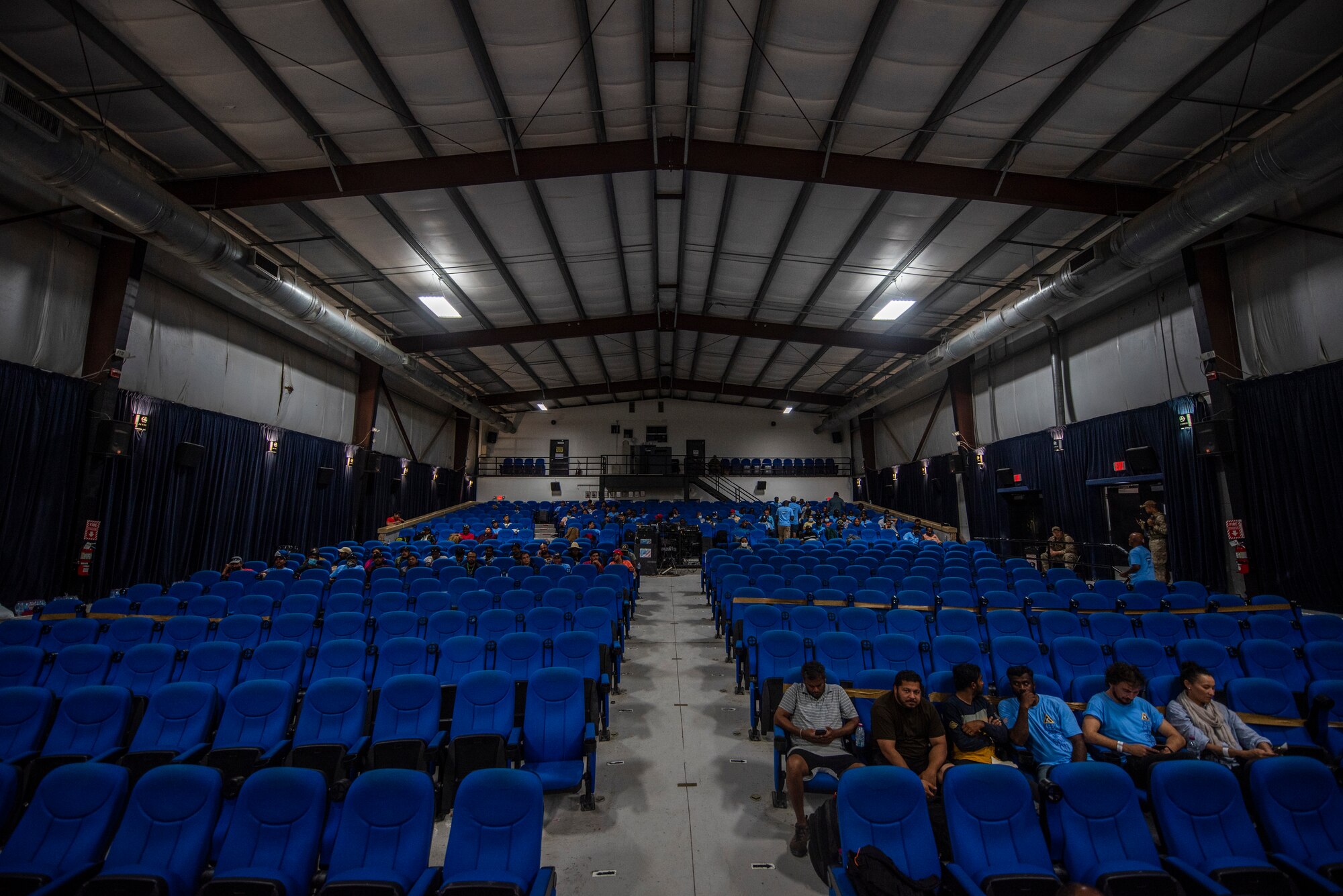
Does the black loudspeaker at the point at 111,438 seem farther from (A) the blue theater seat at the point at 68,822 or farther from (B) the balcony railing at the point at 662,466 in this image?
(B) the balcony railing at the point at 662,466

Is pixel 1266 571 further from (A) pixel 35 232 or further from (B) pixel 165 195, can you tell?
(A) pixel 35 232

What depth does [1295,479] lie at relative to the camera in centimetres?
770

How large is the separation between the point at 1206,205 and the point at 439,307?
13981 mm

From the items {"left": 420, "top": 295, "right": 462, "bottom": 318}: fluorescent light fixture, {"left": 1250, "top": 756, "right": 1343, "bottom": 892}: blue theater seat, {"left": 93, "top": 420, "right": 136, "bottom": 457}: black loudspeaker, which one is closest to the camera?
{"left": 1250, "top": 756, "right": 1343, "bottom": 892}: blue theater seat

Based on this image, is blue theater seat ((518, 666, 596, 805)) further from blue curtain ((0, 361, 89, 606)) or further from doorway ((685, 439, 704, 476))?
doorway ((685, 439, 704, 476))

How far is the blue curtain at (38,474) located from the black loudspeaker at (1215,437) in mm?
16984

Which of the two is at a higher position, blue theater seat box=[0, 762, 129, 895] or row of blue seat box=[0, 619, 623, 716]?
row of blue seat box=[0, 619, 623, 716]

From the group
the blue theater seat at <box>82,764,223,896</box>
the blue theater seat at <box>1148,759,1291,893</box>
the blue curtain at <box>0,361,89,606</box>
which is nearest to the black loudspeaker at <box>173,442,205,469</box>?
the blue curtain at <box>0,361,89,606</box>

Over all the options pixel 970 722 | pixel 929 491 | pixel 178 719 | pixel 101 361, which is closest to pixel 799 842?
pixel 970 722

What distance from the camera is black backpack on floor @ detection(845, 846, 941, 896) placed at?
7.65 ft

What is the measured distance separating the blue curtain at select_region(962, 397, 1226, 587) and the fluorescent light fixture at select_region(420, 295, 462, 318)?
14.8 metres

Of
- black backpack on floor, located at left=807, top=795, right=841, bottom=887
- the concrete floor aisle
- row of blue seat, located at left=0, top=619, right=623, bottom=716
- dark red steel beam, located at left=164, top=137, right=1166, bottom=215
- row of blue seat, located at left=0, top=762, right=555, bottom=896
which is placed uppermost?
dark red steel beam, located at left=164, top=137, right=1166, bottom=215

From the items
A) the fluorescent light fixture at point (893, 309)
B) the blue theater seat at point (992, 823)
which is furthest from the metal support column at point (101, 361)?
the fluorescent light fixture at point (893, 309)

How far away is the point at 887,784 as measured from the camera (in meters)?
2.75
